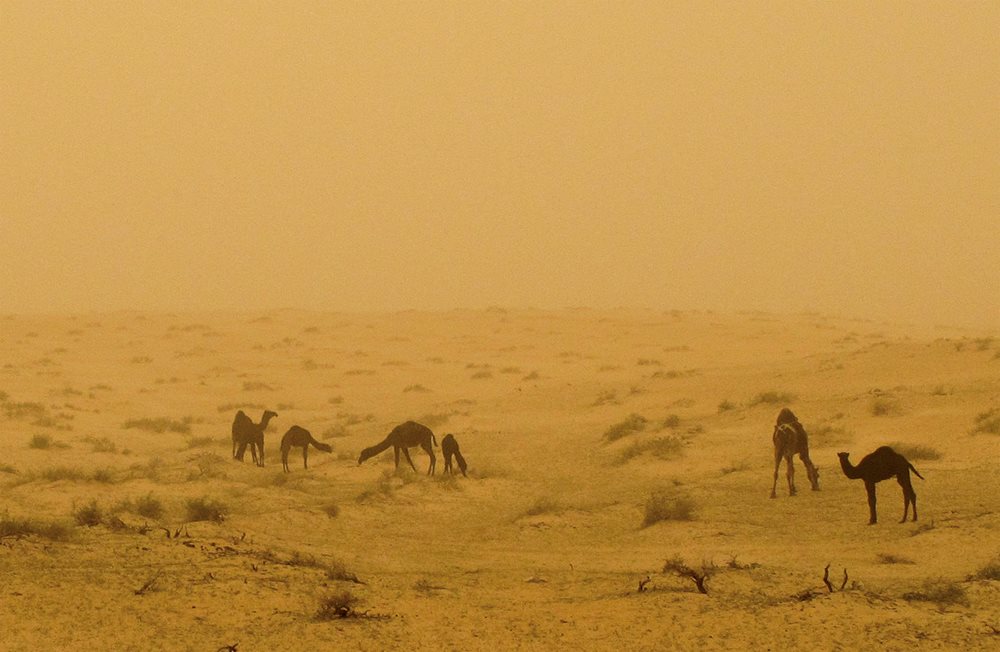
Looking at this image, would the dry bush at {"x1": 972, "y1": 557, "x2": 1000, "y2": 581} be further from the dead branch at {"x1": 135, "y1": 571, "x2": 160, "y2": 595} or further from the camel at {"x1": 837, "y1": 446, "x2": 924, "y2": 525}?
the dead branch at {"x1": 135, "y1": 571, "x2": 160, "y2": 595}

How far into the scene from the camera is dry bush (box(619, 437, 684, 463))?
1725 centimetres

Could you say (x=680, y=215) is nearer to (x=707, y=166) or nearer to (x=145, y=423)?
(x=707, y=166)

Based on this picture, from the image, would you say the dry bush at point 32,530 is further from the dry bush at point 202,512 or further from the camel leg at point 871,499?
the camel leg at point 871,499

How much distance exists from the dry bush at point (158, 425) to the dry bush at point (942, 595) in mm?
18271

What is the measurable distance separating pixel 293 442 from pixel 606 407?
30.5 feet

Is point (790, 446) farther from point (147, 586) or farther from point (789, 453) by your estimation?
point (147, 586)

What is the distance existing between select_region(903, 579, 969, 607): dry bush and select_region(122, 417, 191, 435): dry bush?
1827 cm

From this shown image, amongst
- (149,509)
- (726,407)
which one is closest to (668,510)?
(149,509)

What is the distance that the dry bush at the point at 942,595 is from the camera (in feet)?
26.0

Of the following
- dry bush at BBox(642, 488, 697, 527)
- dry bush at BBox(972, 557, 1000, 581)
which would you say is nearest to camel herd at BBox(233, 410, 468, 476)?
dry bush at BBox(642, 488, 697, 527)

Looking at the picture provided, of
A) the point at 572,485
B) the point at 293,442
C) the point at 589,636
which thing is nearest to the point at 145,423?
the point at 293,442

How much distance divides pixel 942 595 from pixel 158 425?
19.1 metres

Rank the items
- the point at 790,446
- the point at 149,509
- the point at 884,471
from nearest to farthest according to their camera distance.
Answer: the point at 884,471 < the point at 149,509 < the point at 790,446

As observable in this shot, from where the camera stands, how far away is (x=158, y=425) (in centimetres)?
2344
